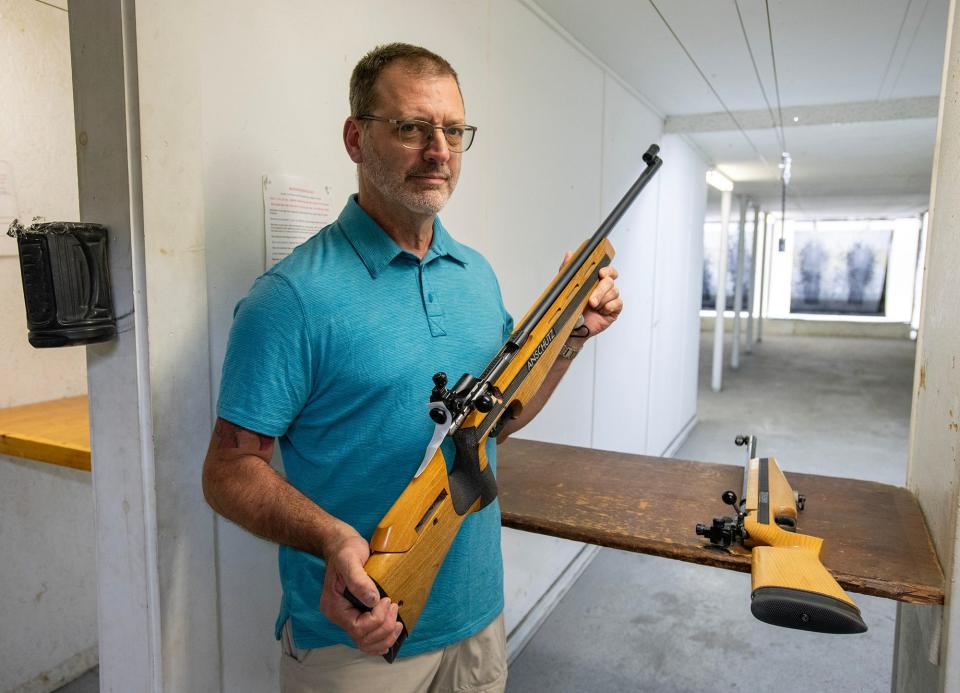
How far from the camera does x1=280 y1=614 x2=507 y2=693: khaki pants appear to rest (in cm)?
113

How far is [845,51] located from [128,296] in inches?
119

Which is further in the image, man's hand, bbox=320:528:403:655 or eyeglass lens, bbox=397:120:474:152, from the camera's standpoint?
eyeglass lens, bbox=397:120:474:152

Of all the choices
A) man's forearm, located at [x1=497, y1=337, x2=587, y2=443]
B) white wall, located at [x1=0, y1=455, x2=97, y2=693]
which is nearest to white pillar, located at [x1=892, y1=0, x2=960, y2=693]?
man's forearm, located at [x1=497, y1=337, x2=587, y2=443]

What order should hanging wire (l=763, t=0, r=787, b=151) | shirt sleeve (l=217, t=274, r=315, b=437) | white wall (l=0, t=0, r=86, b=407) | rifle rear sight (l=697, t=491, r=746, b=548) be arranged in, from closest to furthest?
shirt sleeve (l=217, t=274, r=315, b=437)
rifle rear sight (l=697, t=491, r=746, b=548)
white wall (l=0, t=0, r=86, b=407)
hanging wire (l=763, t=0, r=787, b=151)

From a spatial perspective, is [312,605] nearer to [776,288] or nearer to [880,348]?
[880,348]

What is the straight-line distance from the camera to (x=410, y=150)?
3.73 feet

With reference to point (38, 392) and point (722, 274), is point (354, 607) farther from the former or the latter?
point (722, 274)

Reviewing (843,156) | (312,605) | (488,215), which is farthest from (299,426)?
(843,156)

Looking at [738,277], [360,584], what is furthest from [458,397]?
[738,277]

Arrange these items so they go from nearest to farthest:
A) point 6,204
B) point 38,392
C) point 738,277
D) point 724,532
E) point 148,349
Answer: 1. point 148,349
2. point 724,532
3. point 6,204
4. point 38,392
5. point 738,277

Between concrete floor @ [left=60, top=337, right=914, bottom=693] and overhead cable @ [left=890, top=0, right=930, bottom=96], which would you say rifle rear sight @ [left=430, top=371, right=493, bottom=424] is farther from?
overhead cable @ [left=890, top=0, right=930, bottom=96]

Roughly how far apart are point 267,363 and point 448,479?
1.05 ft

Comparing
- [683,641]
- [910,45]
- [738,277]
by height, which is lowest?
[683,641]

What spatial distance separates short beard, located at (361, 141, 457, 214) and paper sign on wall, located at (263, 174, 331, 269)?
259 millimetres
